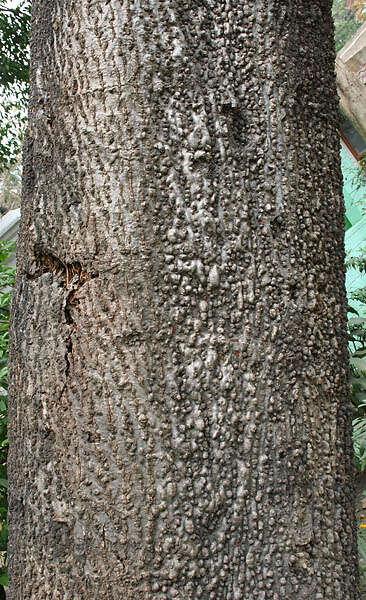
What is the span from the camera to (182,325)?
3.58 ft

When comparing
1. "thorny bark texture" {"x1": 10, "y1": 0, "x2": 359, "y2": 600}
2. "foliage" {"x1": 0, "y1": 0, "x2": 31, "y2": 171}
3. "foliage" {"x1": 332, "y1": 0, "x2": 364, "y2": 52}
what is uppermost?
"foliage" {"x1": 332, "y1": 0, "x2": 364, "y2": 52}

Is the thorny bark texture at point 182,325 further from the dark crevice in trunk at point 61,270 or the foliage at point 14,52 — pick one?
the foliage at point 14,52

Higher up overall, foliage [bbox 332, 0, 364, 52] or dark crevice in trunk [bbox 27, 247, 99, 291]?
foliage [bbox 332, 0, 364, 52]

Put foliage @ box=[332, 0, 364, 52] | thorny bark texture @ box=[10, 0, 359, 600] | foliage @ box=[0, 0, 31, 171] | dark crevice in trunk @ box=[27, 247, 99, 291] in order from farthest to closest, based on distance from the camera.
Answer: foliage @ box=[332, 0, 364, 52] < foliage @ box=[0, 0, 31, 171] < dark crevice in trunk @ box=[27, 247, 99, 291] < thorny bark texture @ box=[10, 0, 359, 600]

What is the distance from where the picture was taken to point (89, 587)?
1.06 metres

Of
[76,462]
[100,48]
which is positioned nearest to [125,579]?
[76,462]

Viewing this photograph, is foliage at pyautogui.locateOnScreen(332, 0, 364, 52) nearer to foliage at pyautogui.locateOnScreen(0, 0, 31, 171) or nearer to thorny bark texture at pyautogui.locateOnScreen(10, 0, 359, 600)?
foliage at pyautogui.locateOnScreen(0, 0, 31, 171)

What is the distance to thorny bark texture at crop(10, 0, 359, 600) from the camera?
1.06 metres

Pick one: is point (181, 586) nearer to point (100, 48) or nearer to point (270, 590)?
point (270, 590)

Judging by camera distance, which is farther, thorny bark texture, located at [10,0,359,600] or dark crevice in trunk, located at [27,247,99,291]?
dark crevice in trunk, located at [27,247,99,291]

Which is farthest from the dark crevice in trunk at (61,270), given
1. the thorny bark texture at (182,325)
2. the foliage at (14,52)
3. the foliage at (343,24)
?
the foliage at (343,24)

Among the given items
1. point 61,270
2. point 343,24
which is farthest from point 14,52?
point 343,24

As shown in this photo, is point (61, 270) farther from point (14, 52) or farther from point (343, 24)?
point (343, 24)

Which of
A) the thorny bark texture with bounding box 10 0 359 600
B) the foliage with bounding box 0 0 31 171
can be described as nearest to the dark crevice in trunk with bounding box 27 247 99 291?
the thorny bark texture with bounding box 10 0 359 600
